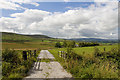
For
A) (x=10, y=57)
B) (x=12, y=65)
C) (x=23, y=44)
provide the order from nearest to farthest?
(x=12, y=65), (x=10, y=57), (x=23, y=44)

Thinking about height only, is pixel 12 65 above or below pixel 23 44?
above

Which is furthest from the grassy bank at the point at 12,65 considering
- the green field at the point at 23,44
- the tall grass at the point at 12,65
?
the green field at the point at 23,44

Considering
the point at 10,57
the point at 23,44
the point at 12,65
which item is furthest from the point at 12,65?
the point at 23,44

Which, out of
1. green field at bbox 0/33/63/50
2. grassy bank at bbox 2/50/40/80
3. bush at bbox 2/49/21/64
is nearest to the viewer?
grassy bank at bbox 2/50/40/80

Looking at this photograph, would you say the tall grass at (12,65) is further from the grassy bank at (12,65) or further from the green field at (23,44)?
the green field at (23,44)

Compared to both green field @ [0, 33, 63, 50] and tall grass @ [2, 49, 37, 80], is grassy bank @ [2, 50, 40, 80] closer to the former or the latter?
tall grass @ [2, 49, 37, 80]

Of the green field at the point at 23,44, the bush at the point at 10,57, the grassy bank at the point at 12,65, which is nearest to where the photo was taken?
the grassy bank at the point at 12,65

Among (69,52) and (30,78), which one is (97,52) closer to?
(69,52)

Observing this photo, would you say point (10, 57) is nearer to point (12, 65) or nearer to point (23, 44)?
point (12, 65)

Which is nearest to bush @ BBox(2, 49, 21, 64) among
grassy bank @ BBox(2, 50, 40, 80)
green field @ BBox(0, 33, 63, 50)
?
grassy bank @ BBox(2, 50, 40, 80)

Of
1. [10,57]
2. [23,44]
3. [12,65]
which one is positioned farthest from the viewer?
[23,44]

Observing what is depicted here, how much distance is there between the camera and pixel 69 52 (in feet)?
35.9

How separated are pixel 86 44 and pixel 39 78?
219 feet

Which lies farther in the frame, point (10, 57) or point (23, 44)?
point (23, 44)
